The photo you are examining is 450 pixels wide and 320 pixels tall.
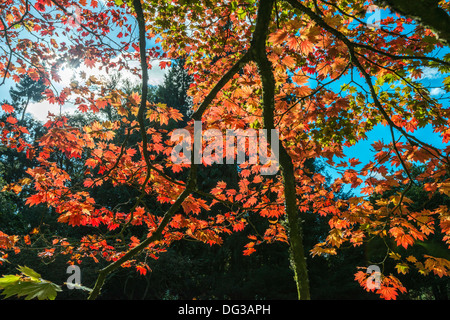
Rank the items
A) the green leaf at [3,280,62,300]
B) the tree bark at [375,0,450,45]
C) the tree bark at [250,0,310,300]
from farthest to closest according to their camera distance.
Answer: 1. the tree bark at [250,0,310,300]
2. the tree bark at [375,0,450,45]
3. the green leaf at [3,280,62,300]

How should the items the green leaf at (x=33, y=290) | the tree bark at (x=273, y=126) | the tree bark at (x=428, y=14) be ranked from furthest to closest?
the tree bark at (x=273, y=126), the tree bark at (x=428, y=14), the green leaf at (x=33, y=290)

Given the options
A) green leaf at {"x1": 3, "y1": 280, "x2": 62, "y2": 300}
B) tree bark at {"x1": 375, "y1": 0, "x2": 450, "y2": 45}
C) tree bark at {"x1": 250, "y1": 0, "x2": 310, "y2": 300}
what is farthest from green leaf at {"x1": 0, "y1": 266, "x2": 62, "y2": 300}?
tree bark at {"x1": 250, "y1": 0, "x2": 310, "y2": 300}

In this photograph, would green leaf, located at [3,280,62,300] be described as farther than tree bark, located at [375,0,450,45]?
No

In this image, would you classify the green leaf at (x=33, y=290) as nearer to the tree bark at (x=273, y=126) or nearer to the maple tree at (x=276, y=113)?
the maple tree at (x=276, y=113)

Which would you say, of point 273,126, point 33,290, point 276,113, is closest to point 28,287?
point 33,290

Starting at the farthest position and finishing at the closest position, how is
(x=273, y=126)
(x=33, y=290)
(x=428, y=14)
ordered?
(x=273, y=126), (x=428, y=14), (x=33, y=290)

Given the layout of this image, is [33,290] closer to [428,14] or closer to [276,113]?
[428,14]

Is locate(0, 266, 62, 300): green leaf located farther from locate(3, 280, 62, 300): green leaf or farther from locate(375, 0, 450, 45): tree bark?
locate(375, 0, 450, 45): tree bark

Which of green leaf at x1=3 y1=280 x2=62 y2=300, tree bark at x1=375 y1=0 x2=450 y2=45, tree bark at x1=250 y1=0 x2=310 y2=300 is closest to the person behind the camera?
green leaf at x1=3 y1=280 x2=62 y2=300

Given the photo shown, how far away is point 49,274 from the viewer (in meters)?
8.91

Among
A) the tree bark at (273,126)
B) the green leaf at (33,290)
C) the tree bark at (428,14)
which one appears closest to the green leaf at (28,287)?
the green leaf at (33,290)

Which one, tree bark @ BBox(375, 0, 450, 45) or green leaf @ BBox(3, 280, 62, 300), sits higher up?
tree bark @ BBox(375, 0, 450, 45)

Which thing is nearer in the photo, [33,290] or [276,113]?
[33,290]

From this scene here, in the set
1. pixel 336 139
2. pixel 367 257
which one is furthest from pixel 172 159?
pixel 367 257
